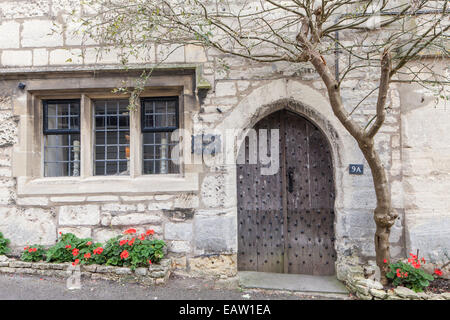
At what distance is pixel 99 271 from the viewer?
139 inches

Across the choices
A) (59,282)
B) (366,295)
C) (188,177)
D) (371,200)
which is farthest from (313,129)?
(59,282)

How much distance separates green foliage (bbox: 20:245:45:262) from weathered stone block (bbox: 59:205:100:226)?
0.40 m

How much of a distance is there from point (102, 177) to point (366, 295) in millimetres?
3631

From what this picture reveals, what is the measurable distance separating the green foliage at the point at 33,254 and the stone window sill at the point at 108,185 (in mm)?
724

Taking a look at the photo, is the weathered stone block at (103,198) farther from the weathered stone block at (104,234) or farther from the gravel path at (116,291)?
the gravel path at (116,291)

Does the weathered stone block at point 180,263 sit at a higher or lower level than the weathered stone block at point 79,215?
lower

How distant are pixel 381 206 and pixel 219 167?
77.6 inches

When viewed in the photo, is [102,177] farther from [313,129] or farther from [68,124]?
[313,129]

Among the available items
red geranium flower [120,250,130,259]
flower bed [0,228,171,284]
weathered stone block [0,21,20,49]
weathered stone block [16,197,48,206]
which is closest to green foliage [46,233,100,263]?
flower bed [0,228,171,284]

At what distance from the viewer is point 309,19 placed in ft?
9.98

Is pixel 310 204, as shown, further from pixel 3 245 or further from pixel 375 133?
pixel 3 245

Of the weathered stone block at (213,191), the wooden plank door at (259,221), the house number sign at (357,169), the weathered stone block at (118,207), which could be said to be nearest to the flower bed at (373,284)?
the wooden plank door at (259,221)

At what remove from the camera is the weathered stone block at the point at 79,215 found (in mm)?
3961

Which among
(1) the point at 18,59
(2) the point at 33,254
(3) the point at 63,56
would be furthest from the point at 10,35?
(2) the point at 33,254
